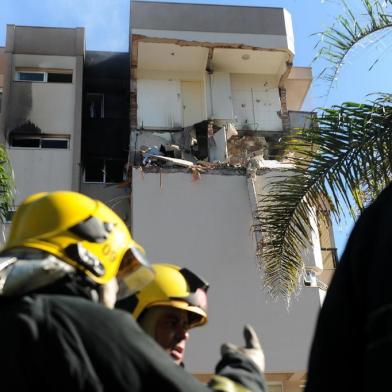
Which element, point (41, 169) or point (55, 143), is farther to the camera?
point (55, 143)

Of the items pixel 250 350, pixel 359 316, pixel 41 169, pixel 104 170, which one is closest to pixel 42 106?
pixel 41 169

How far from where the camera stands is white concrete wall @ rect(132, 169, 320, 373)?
13773mm

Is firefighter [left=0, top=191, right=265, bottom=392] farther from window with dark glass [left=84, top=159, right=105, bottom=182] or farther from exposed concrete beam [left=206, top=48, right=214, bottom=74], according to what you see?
exposed concrete beam [left=206, top=48, right=214, bottom=74]

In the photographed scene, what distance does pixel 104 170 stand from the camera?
19.4 meters

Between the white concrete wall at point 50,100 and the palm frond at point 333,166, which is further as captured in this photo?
the white concrete wall at point 50,100

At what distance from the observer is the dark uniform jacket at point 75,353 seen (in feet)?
5.94

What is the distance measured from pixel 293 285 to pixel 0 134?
42.2 feet

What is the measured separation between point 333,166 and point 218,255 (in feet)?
29.1

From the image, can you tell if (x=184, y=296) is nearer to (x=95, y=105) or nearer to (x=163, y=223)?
(x=163, y=223)

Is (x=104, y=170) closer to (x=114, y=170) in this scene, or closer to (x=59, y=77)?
(x=114, y=170)

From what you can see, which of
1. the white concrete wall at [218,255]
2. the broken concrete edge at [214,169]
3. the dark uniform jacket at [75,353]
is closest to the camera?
the dark uniform jacket at [75,353]

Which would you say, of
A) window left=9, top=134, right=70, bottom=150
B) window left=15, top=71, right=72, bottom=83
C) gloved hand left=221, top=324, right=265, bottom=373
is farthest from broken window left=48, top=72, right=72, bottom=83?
gloved hand left=221, top=324, right=265, bottom=373

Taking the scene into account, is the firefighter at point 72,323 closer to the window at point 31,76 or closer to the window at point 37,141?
the window at point 37,141

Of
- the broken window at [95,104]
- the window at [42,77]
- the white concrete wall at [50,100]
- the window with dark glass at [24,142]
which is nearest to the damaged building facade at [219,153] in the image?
the broken window at [95,104]
